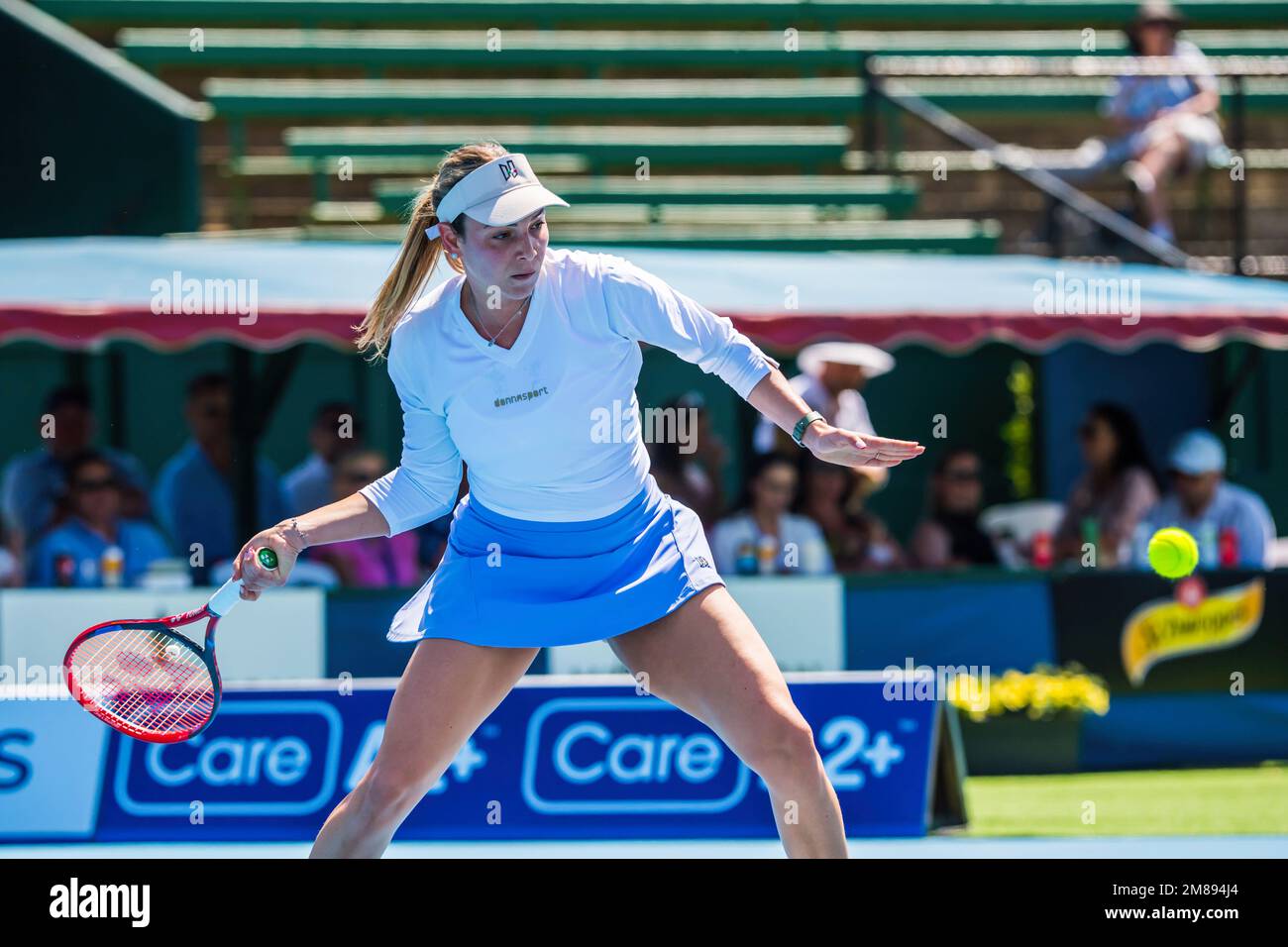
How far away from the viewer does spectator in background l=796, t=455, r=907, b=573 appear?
9094mm

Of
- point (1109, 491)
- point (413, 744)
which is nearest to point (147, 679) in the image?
point (413, 744)

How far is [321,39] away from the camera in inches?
508

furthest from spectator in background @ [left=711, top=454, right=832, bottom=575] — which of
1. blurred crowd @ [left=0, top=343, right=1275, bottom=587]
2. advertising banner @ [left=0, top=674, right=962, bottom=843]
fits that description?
advertising banner @ [left=0, top=674, right=962, bottom=843]

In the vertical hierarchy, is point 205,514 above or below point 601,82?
below

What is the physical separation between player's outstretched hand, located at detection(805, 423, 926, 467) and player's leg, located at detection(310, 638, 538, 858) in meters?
0.84

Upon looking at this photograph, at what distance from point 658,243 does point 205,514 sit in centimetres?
326

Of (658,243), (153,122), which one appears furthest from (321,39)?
(658,243)

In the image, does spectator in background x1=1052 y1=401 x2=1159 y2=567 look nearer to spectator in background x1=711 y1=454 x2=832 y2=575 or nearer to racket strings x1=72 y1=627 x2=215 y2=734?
spectator in background x1=711 y1=454 x2=832 y2=575

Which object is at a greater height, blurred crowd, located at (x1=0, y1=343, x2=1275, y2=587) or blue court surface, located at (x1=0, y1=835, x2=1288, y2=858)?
blurred crowd, located at (x1=0, y1=343, x2=1275, y2=587)

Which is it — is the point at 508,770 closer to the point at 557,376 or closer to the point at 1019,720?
the point at 1019,720

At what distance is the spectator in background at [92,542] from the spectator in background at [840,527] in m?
2.97

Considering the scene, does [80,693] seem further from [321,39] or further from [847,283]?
[321,39]

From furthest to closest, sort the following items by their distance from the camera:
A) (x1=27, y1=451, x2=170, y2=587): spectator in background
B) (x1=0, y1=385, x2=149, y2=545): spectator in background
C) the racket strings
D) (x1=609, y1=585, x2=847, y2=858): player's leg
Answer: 1. (x1=0, y1=385, x2=149, y2=545): spectator in background
2. (x1=27, y1=451, x2=170, y2=587): spectator in background
3. the racket strings
4. (x1=609, y1=585, x2=847, y2=858): player's leg

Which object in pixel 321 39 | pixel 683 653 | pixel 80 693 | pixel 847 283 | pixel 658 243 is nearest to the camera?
pixel 683 653
